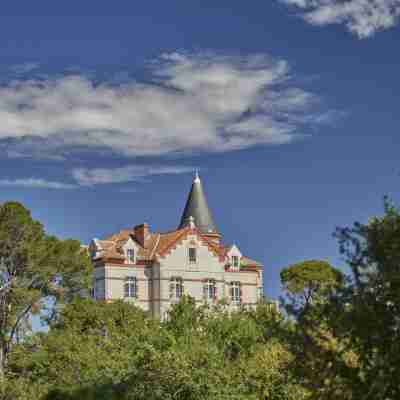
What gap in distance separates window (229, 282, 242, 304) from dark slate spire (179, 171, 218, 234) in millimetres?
5890

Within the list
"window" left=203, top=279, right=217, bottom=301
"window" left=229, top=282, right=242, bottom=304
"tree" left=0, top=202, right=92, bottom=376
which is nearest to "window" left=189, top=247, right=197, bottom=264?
"window" left=203, top=279, right=217, bottom=301

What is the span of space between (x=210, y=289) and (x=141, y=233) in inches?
287

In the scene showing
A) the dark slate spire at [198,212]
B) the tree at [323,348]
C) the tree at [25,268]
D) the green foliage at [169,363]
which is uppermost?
the dark slate spire at [198,212]

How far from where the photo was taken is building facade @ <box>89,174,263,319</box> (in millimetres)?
70188

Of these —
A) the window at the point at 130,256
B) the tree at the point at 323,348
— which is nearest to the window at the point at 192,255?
the window at the point at 130,256

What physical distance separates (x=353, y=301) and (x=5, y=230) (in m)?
36.2

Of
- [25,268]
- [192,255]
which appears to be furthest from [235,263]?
[25,268]

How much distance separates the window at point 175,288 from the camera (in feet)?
232

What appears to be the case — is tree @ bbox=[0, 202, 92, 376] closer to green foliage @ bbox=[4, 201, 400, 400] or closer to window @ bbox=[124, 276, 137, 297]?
green foliage @ bbox=[4, 201, 400, 400]

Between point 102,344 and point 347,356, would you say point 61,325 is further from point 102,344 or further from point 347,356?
point 347,356

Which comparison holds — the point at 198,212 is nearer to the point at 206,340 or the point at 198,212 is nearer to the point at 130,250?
the point at 130,250

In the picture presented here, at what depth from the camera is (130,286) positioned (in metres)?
70.6

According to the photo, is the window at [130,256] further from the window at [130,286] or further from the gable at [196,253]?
the gable at [196,253]

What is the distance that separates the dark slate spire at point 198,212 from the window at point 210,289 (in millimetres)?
6899
